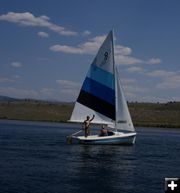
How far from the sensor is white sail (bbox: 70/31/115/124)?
6222 centimetres

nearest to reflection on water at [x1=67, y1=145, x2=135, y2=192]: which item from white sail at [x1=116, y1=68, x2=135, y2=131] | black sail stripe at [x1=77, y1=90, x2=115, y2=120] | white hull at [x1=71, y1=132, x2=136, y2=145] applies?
white hull at [x1=71, y1=132, x2=136, y2=145]

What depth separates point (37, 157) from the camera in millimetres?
43750

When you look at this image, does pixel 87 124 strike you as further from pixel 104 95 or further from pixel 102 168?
pixel 102 168

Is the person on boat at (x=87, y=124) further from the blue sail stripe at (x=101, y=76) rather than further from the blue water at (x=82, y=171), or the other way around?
the blue water at (x=82, y=171)

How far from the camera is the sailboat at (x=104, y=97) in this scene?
6125 centimetres

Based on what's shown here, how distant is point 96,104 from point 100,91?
1937 millimetres

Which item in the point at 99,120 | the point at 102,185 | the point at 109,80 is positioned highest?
the point at 109,80

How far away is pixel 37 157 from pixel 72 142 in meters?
19.3

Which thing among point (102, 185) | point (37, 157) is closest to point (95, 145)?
point (37, 157)

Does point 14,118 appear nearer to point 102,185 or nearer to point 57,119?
point 57,119

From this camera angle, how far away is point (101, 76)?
63.1m

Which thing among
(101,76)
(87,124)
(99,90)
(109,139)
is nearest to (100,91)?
(99,90)

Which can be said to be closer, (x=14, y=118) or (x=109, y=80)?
(x=109, y=80)

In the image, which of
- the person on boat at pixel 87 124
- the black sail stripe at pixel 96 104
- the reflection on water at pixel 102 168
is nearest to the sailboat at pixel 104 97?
the black sail stripe at pixel 96 104
